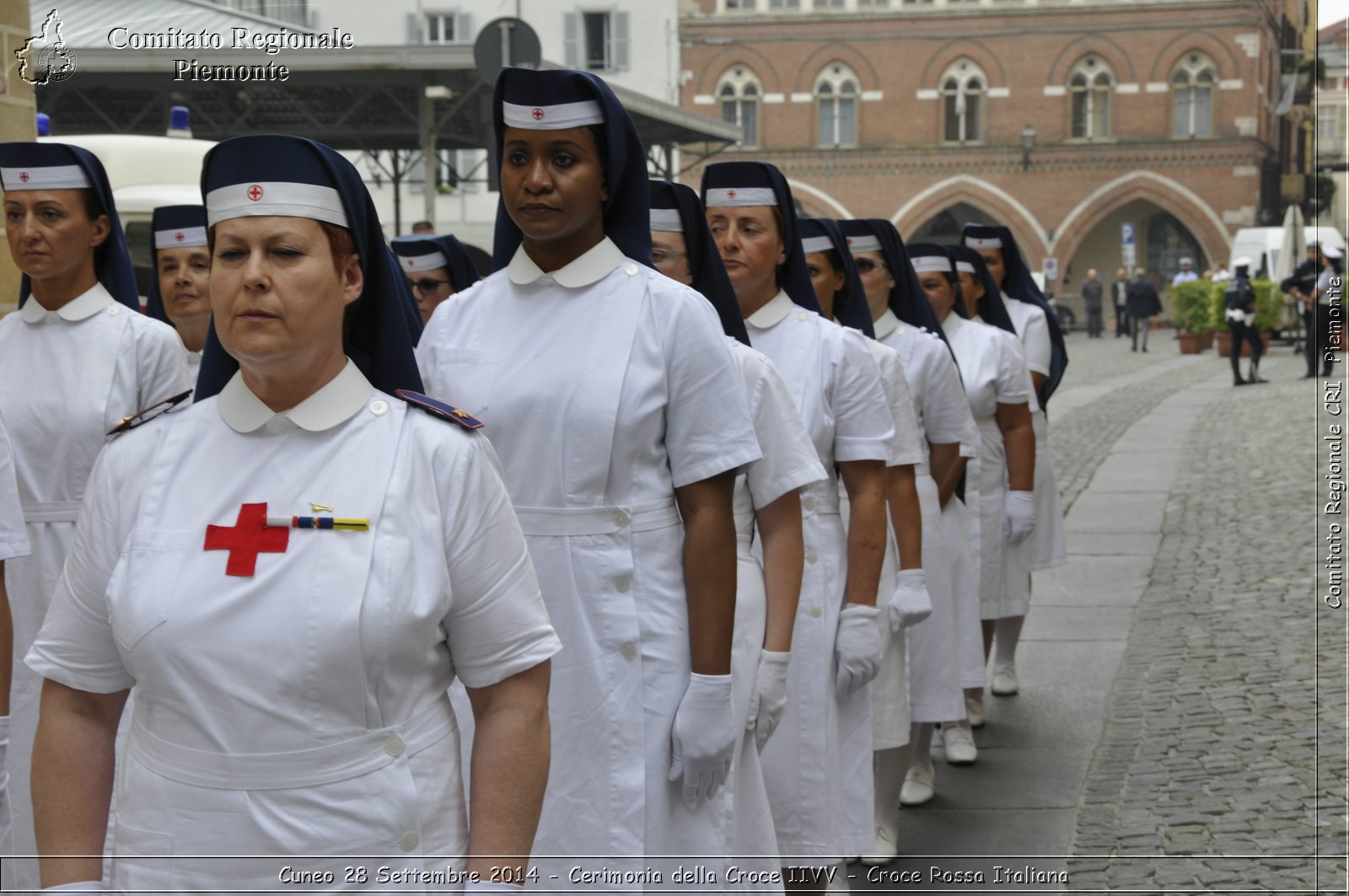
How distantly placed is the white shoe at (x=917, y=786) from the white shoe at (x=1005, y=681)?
65.2 inches

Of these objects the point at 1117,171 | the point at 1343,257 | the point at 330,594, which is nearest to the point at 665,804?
the point at 330,594

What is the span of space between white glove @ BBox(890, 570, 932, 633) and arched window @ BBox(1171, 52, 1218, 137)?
2048 inches

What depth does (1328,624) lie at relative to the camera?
934 cm

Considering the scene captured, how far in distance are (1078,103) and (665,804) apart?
178 feet

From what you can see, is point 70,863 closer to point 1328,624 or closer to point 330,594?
point 330,594

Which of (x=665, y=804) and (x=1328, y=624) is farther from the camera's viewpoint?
(x=1328, y=624)

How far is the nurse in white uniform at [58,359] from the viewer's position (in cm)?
458

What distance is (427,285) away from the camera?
7.00 metres

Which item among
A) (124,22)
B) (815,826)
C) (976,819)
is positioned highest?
(124,22)

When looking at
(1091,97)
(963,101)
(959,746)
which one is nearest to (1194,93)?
(1091,97)

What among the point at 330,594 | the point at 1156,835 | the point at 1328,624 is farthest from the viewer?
the point at 1328,624

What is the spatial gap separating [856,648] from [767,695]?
0.87m

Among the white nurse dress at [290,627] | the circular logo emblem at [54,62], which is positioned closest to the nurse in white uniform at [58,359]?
the white nurse dress at [290,627]

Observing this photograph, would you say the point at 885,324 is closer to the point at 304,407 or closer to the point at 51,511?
the point at 51,511
